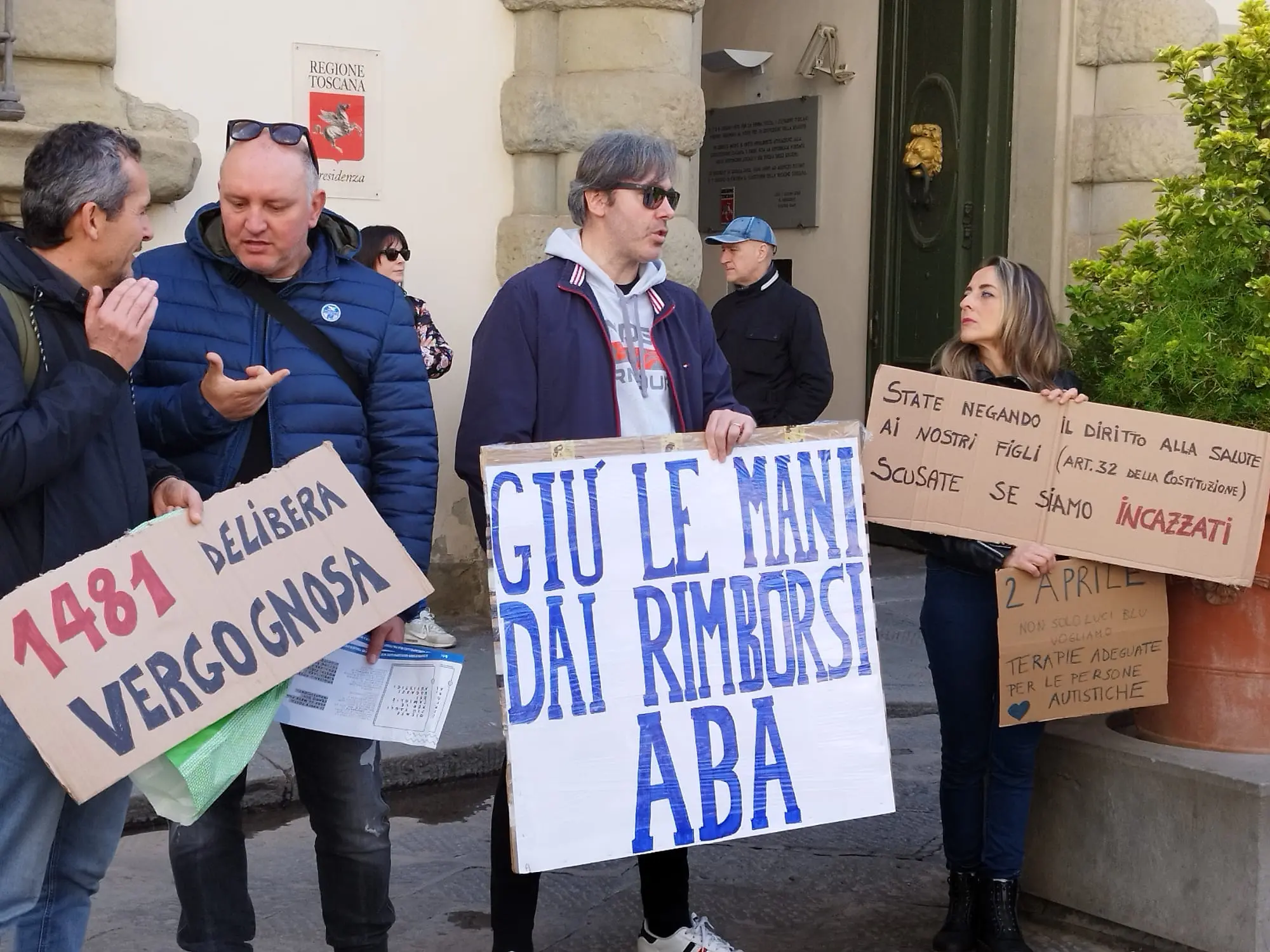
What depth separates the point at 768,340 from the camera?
730cm

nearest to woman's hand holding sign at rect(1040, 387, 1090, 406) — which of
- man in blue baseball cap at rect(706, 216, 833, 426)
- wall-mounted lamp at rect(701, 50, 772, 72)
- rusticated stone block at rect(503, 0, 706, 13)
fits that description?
man in blue baseball cap at rect(706, 216, 833, 426)

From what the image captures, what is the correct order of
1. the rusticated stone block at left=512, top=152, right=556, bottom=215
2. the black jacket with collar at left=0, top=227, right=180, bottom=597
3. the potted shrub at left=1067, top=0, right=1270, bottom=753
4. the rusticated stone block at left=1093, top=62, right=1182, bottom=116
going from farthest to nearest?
the rusticated stone block at left=1093, top=62, right=1182, bottom=116 < the rusticated stone block at left=512, top=152, right=556, bottom=215 < the potted shrub at left=1067, top=0, right=1270, bottom=753 < the black jacket with collar at left=0, top=227, right=180, bottom=597

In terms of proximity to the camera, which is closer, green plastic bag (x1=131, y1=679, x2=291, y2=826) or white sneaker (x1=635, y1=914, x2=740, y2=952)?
green plastic bag (x1=131, y1=679, x2=291, y2=826)

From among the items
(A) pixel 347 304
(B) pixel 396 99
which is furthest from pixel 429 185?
(A) pixel 347 304

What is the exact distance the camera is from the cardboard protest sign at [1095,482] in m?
3.85

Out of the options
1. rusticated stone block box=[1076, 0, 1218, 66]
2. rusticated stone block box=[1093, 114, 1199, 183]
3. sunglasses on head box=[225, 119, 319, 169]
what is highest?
rusticated stone block box=[1076, 0, 1218, 66]

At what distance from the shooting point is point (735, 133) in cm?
1107

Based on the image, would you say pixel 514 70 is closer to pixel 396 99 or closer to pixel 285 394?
pixel 396 99

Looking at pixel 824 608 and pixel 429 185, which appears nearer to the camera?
pixel 824 608

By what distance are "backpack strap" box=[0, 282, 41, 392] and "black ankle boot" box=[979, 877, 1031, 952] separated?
2.52m

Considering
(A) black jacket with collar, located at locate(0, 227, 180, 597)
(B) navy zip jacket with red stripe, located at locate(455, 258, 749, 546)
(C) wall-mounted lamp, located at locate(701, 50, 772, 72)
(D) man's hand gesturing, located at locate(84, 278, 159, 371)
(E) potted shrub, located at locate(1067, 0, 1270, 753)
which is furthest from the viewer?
(C) wall-mounted lamp, located at locate(701, 50, 772, 72)

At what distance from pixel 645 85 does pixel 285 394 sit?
4.36 metres

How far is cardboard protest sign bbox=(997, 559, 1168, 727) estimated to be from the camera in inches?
152

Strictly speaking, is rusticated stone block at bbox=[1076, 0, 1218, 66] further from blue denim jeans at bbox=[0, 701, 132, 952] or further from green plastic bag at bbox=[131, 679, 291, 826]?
blue denim jeans at bbox=[0, 701, 132, 952]
